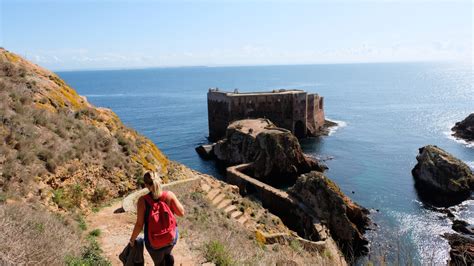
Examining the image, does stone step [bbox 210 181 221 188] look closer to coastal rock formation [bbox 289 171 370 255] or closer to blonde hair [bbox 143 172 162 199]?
coastal rock formation [bbox 289 171 370 255]

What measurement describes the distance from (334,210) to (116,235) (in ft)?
58.4

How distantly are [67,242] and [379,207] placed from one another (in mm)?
27177

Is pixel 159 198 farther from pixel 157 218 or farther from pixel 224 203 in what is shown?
pixel 224 203

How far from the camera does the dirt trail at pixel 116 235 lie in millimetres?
7930

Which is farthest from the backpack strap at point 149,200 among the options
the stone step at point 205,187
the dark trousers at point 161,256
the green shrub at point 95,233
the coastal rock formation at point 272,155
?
the coastal rock formation at point 272,155

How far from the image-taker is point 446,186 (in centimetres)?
3244

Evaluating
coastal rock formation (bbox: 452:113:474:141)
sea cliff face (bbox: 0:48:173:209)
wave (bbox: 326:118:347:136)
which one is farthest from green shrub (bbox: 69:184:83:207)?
coastal rock formation (bbox: 452:113:474:141)

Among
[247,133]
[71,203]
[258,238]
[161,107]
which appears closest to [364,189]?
[247,133]

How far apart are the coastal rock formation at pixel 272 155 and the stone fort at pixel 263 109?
10.4 metres

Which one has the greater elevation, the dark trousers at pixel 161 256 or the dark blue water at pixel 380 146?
the dark trousers at pixel 161 256

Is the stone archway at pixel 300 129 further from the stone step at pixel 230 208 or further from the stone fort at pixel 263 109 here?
the stone step at pixel 230 208

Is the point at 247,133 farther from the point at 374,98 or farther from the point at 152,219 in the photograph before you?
the point at 374,98

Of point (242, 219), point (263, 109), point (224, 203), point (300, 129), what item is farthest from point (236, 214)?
point (300, 129)

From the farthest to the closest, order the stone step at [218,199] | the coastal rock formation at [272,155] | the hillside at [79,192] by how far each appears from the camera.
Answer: the coastal rock formation at [272,155], the stone step at [218,199], the hillside at [79,192]
